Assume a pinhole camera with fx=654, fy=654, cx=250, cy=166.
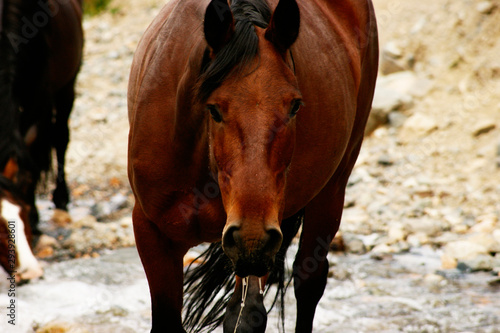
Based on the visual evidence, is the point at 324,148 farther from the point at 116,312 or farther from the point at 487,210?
the point at 487,210

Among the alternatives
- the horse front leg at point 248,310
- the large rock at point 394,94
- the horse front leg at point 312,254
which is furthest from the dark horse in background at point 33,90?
the large rock at point 394,94

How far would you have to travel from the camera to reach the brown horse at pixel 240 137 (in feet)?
6.38

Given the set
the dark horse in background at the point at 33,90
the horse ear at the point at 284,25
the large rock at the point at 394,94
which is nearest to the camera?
the horse ear at the point at 284,25

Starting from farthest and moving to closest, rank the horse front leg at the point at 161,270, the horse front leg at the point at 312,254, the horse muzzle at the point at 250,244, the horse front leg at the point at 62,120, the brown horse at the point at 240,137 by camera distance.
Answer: the horse front leg at the point at 62,120 → the horse front leg at the point at 312,254 → the horse front leg at the point at 161,270 → the brown horse at the point at 240,137 → the horse muzzle at the point at 250,244

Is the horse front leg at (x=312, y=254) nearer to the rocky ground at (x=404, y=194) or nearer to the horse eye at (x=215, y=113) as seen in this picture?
the rocky ground at (x=404, y=194)

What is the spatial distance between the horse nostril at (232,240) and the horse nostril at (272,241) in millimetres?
82

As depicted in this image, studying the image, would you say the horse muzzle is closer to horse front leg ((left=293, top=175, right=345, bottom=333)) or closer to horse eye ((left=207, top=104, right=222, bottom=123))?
horse eye ((left=207, top=104, right=222, bottom=123))

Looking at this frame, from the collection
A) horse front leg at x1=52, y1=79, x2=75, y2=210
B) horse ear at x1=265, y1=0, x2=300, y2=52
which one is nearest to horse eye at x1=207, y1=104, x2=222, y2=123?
horse ear at x1=265, y1=0, x2=300, y2=52

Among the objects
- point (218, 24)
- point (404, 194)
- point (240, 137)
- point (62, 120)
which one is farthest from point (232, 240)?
point (62, 120)

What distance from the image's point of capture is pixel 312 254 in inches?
131

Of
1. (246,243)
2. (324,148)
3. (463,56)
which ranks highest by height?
(246,243)

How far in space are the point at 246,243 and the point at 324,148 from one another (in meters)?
1.01

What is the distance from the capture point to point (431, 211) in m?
5.43

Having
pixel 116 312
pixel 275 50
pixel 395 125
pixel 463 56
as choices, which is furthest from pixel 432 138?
pixel 275 50
